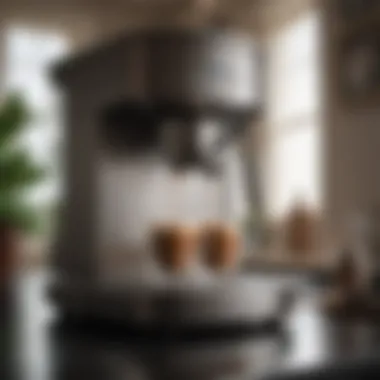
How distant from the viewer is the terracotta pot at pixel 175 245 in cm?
102

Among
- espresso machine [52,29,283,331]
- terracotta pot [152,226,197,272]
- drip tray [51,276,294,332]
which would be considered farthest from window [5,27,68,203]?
drip tray [51,276,294,332]

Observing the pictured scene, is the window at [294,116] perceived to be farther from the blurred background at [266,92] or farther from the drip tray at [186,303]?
the drip tray at [186,303]

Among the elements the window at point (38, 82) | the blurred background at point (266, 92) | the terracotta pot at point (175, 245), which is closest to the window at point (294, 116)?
the blurred background at point (266, 92)

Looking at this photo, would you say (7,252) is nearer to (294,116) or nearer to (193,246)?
(193,246)

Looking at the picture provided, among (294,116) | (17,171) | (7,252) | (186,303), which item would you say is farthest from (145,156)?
(294,116)

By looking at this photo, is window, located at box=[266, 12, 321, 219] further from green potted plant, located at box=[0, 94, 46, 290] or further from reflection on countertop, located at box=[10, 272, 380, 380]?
reflection on countertop, located at box=[10, 272, 380, 380]

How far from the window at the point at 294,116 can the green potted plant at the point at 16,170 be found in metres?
0.85

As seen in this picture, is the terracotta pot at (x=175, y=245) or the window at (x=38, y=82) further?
the window at (x=38, y=82)

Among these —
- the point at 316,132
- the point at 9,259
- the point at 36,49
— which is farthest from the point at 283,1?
the point at 9,259

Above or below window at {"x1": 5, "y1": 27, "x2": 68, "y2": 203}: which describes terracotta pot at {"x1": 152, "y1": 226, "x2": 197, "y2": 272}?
below

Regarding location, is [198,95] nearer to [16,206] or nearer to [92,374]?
[92,374]

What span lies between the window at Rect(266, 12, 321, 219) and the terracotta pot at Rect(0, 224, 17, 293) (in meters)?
0.99

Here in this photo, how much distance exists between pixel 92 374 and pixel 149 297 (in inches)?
8.0

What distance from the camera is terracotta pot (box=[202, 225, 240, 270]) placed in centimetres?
105
